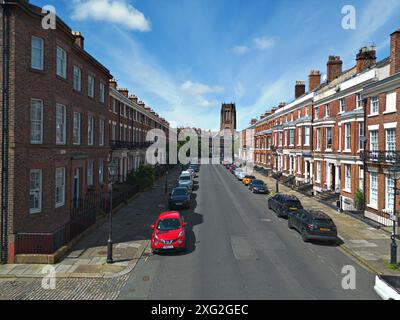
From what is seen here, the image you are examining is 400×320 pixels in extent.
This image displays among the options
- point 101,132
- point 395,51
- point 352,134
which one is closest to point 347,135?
point 352,134

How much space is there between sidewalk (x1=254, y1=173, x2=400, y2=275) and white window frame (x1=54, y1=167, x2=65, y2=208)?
16589 mm

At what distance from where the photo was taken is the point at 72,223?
15.2 metres

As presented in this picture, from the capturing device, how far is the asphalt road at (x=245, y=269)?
1020 cm

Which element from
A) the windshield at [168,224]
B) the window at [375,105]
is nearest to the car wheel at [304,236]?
the windshield at [168,224]

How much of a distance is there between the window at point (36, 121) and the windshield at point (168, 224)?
7768 millimetres

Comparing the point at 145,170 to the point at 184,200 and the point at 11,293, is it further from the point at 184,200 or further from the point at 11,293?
the point at 11,293

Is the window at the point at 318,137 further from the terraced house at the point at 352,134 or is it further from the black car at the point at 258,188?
the black car at the point at 258,188

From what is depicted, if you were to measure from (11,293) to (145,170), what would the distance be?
25.8 m

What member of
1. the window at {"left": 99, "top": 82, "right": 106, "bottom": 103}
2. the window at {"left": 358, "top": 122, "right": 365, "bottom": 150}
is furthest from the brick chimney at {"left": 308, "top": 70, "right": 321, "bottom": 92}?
the window at {"left": 99, "top": 82, "right": 106, "bottom": 103}

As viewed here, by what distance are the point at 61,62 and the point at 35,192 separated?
7.94 meters

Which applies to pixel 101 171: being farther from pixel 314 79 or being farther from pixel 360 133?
pixel 314 79

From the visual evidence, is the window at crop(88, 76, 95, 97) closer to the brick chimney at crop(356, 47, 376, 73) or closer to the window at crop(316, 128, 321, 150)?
the brick chimney at crop(356, 47, 376, 73)

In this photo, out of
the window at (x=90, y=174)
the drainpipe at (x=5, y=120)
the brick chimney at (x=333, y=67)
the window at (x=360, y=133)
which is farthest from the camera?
the brick chimney at (x=333, y=67)

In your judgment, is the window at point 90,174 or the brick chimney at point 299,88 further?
the brick chimney at point 299,88
